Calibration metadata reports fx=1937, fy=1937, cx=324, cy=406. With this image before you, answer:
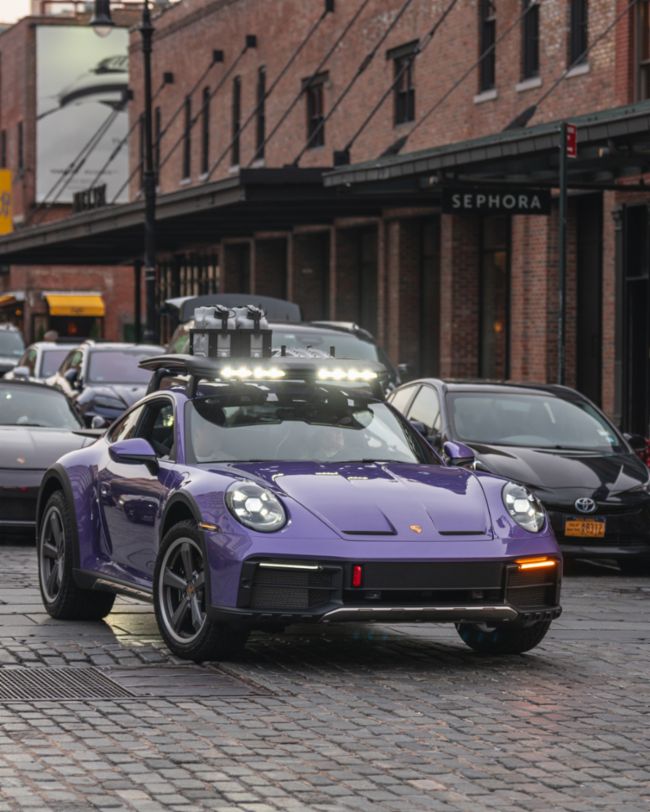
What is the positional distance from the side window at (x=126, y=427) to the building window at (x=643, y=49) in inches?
725

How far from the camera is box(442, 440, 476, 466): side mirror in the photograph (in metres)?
11.0

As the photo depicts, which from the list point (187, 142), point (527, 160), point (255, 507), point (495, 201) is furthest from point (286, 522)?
point (187, 142)

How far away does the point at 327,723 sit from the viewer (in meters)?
8.28

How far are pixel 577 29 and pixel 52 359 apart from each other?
1046cm

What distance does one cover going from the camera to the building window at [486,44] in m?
34.6

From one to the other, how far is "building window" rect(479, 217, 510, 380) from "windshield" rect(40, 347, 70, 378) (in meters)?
7.80

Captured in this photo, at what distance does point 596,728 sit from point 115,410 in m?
18.0

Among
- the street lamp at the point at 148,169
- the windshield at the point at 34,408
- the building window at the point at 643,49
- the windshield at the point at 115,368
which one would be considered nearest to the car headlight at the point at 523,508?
the windshield at the point at 34,408

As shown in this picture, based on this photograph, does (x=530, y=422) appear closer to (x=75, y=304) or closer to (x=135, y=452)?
(x=135, y=452)

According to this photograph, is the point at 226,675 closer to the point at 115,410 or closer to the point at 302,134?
the point at 115,410

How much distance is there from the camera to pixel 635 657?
35.0 feet

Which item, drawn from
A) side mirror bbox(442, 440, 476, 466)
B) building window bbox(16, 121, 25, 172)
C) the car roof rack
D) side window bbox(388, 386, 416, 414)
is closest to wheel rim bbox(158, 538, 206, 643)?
the car roof rack

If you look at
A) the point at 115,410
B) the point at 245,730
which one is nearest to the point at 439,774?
the point at 245,730

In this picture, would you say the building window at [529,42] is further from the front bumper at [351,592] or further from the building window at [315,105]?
the front bumper at [351,592]
